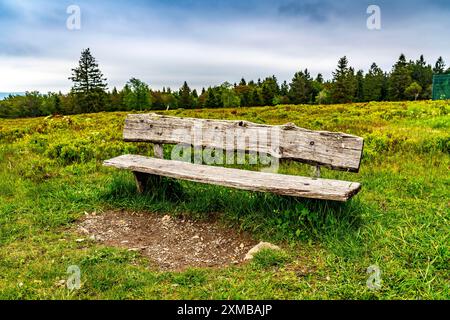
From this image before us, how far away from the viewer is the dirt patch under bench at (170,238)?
4250 millimetres

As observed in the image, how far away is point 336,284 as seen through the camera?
11.3 ft

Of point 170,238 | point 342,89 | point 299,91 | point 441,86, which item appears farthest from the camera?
point 299,91

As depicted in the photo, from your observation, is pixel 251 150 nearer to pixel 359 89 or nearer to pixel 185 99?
pixel 359 89

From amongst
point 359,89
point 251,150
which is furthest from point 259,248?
point 359,89

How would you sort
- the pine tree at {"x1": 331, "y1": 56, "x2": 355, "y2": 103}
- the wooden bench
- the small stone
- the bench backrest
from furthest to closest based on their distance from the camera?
1. the pine tree at {"x1": 331, "y1": 56, "x2": 355, "y2": 103}
2. the bench backrest
3. the wooden bench
4. the small stone

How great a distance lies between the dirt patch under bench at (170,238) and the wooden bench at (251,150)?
0.60m

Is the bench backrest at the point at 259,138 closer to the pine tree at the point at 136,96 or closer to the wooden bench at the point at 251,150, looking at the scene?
the wooden bench at the point at 251,150

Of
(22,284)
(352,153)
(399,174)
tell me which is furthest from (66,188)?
(399,174)

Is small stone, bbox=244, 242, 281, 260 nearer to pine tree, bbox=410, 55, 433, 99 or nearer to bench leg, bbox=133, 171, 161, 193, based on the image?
bench leg, bbox=133, 171, 161, 193

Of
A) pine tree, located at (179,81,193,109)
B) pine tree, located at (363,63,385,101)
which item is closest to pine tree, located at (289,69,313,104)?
pine tree, located at (363,63,385,101)

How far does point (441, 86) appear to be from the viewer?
29594 mm

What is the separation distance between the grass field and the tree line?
57.7 metres

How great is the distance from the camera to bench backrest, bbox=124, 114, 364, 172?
4746 millimetres

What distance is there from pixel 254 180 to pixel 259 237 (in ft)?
2.12
